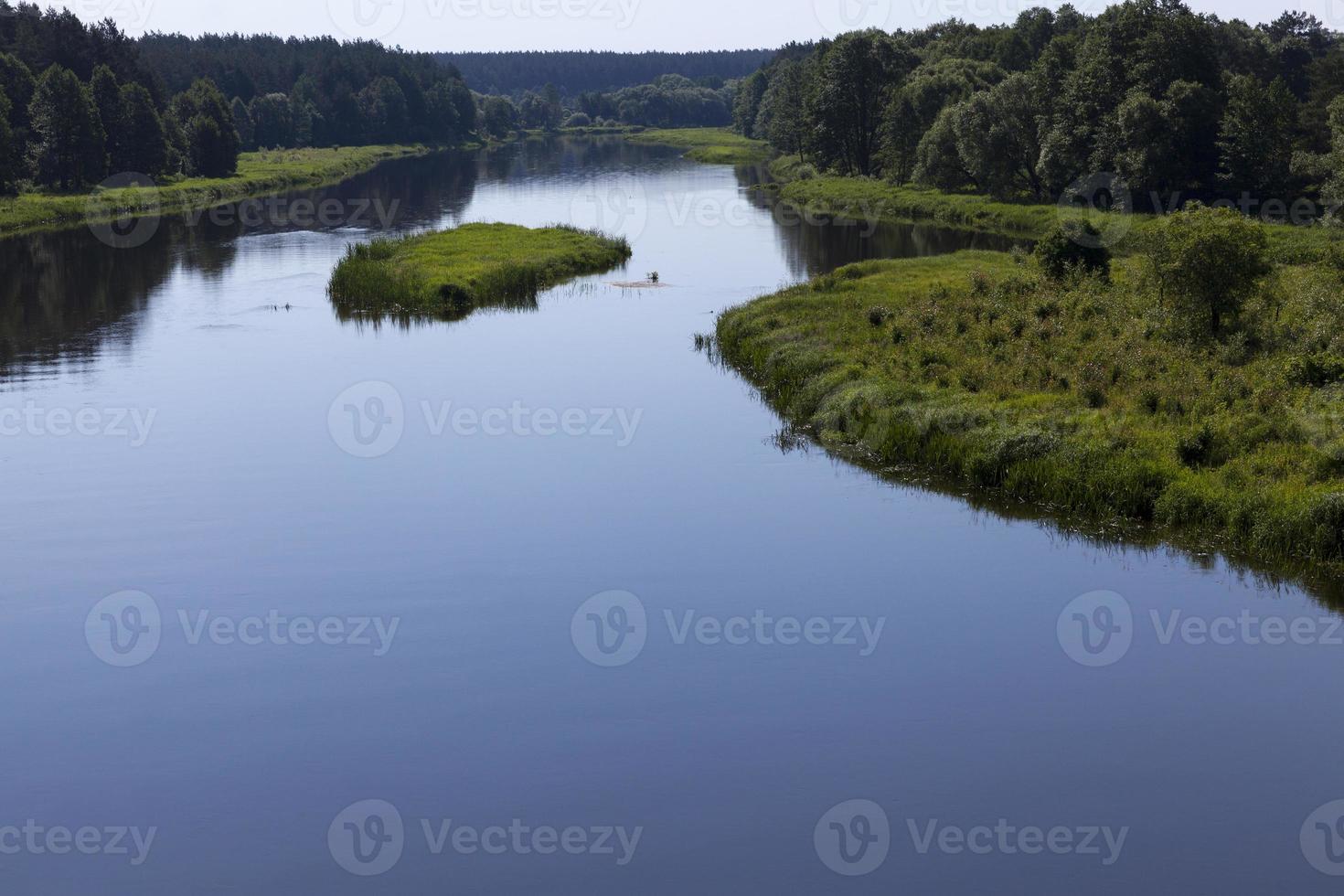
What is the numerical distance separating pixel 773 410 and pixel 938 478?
841 centimetres

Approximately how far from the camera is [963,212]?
292 feet

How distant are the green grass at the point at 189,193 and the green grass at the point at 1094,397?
220 feet

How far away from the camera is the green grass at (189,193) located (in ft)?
Answer: 307

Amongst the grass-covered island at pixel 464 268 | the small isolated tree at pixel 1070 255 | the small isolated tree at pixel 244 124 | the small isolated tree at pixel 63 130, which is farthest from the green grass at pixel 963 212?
the small isolated tree at pixel 244 124

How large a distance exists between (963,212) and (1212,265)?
51.0 m

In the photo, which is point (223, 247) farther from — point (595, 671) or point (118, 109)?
point (595, 671)

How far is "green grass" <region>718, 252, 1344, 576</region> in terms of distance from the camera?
1109 inches

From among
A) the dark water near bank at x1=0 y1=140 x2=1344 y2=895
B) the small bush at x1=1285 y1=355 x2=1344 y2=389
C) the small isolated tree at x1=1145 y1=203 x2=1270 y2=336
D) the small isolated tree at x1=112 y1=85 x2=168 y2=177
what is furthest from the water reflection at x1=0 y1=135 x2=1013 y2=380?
the small bush at x1=1285 y1=355 x2=1344 y2=389

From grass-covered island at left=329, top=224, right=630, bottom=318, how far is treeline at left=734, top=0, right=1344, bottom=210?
30.8m

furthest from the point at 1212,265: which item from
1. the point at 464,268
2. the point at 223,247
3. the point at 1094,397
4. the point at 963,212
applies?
the point at 223,247

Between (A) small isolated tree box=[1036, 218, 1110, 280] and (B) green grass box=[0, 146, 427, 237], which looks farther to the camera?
(B) green grass box=[0, 146, 427, 237]

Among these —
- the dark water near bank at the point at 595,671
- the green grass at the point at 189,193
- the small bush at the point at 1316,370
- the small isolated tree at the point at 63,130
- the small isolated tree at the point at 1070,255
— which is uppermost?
the small isolated tree at the point at 63,130

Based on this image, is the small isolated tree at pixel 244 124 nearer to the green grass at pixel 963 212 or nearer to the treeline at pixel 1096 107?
the treeline at pixel 1096 107

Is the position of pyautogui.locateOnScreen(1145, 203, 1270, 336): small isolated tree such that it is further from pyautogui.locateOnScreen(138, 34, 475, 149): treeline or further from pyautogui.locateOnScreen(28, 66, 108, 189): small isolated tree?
pyautogui.locateOnScreen(138, 34, 475, 149): treeline
